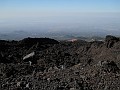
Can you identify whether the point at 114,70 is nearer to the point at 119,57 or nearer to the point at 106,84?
the point at 106,84

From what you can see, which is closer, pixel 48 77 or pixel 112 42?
pixel 48 77

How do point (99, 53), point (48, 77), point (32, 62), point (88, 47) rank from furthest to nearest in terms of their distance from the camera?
point (88, 47)
point (99, 53)
point (32, 62)
point (48, 77)

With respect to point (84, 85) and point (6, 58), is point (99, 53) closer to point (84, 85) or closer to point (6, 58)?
point (6, 58)

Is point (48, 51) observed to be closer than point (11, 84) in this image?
No

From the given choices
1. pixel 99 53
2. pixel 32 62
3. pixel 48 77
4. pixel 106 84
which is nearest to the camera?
pixel 106 84

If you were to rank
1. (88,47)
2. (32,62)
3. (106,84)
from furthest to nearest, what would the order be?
1. (88,47)
2. (32,62)
3. (106,84)

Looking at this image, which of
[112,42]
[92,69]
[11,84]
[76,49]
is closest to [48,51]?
[76,49]

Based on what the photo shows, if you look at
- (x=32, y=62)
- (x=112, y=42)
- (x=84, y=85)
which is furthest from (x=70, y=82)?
(x=112, y=42)

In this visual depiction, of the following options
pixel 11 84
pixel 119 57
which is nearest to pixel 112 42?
pixel 119 57

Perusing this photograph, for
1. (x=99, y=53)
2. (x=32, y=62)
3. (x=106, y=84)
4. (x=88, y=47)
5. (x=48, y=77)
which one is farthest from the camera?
(x=88, y=47)
